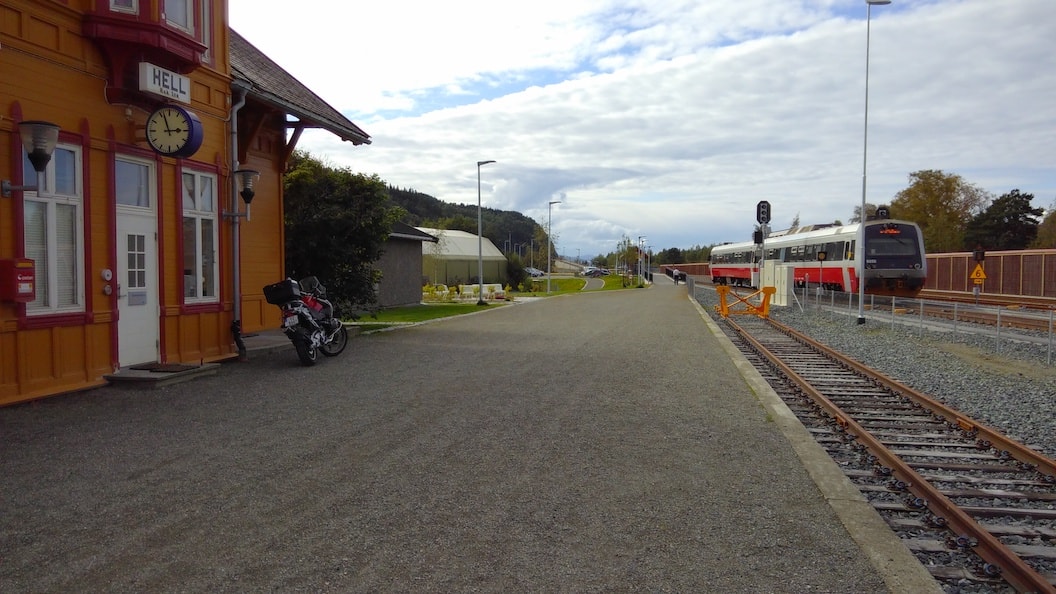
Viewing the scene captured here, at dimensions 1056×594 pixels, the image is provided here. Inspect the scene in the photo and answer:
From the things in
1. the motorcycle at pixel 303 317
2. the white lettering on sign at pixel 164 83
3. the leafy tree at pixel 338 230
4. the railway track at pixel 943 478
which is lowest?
the railway track at pixel 943 478

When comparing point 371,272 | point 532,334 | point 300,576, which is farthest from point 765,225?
point 300,576

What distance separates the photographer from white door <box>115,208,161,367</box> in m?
9.83

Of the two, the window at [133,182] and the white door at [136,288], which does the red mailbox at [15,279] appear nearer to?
the white door at [136,288]

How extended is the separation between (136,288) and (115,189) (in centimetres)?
134

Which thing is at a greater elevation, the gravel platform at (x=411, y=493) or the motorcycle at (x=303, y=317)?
the motorcycle at (x=303, y=317)

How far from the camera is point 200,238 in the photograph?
1152cm

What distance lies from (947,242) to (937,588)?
2557 inches

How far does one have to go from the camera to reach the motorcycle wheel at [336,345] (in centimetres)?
1255

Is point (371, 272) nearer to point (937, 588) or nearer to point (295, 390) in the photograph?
point (295, 390)

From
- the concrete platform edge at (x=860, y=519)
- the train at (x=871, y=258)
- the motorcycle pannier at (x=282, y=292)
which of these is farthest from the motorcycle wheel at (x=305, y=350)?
the train at (x=871, y=258)

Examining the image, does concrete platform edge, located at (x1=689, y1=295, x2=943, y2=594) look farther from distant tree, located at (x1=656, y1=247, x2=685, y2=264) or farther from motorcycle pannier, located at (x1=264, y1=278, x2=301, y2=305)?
distant tree, located at (x1=656, y1=247, x2=685, y2=264)

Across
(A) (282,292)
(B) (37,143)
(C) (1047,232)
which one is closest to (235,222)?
(A) (282,292)

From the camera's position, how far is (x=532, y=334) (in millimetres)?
17875

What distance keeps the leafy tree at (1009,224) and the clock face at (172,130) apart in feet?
201
